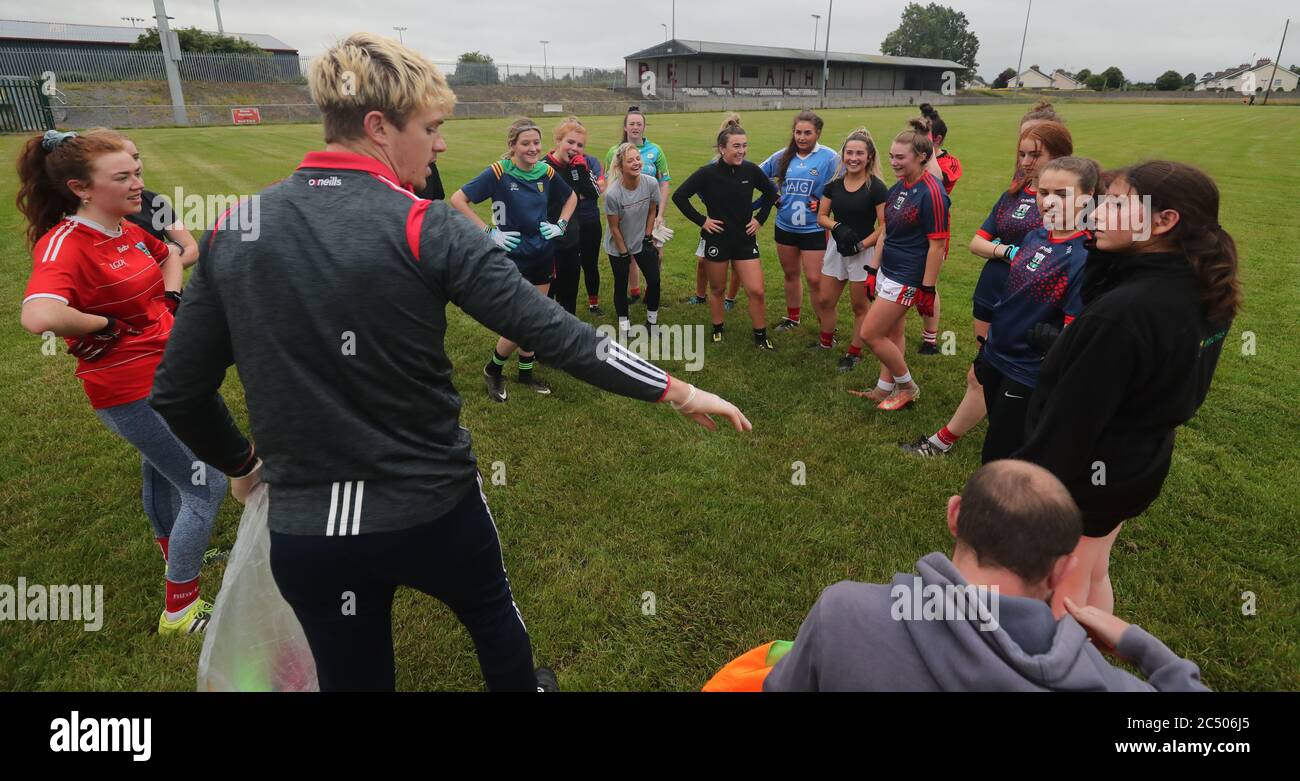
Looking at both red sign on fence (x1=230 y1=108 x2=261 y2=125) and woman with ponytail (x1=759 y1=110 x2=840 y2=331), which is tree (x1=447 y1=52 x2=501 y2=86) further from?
woman with ponytail (x1=759 y1=110 x2=840 y2=331)

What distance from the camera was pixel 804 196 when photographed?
23.1 ft

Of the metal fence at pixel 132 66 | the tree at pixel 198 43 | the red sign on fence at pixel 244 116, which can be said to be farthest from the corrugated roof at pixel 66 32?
the red sign on fence at pixel 244 116

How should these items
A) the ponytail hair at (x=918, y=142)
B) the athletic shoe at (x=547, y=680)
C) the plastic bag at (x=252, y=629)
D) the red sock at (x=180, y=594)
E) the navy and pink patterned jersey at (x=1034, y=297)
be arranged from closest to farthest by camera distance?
the plastic bag at (x=252, y=629) → the athletic shoe at (x=547, y=680) → the red sock at (x=180, y=594) → the navy and pink patterned jersey at (x=1034, y=297) → the ponytail hair at (x=918, y=142)

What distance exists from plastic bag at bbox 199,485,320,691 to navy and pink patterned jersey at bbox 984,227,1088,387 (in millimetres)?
3900

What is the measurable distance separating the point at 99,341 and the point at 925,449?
208 inches

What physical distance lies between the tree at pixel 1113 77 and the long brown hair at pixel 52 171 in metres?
112

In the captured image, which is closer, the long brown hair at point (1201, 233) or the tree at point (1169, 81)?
the long brown hair at point (1201, 233)

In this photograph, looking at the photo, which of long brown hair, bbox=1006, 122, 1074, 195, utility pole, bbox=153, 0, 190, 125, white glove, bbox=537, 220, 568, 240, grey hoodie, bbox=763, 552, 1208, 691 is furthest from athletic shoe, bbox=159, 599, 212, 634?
utility pole, bbox=153, 0, 190, 125

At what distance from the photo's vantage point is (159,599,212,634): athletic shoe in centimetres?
350

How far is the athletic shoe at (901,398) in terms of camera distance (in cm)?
597

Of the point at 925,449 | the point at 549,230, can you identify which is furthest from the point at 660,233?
the point at 925,449

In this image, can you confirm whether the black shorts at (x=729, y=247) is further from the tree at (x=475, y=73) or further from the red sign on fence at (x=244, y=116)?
the tree at (x=475, y=73)

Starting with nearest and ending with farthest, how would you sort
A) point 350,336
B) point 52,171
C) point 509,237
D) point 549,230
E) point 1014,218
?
point 350,336 → point 52,171 → point 1014,218 → point 509,237 → point 549,230

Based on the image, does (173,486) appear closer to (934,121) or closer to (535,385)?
(535,385)
